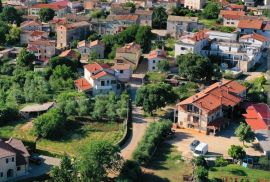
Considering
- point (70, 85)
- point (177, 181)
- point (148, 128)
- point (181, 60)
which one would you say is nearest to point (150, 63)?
point (181, 60)

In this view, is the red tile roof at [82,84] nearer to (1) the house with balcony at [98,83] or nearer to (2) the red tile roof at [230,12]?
(1) the house with balcony at [98,83]

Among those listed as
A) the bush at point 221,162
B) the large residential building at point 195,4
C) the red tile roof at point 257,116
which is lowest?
the bush at point 221,162

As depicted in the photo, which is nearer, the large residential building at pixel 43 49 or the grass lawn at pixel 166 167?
the grass lawn at pixel 166 167

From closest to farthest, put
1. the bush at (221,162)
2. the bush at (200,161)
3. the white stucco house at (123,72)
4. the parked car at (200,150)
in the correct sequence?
the bush at (200,161)
the bush at (221,162)
the parked car at (200,150)
the white stucco house at (123,72)

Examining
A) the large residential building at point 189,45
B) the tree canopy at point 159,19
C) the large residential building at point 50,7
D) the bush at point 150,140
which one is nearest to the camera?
the bush at point 150,140

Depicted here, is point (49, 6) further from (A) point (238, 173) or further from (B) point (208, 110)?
(A) point (238, 173)

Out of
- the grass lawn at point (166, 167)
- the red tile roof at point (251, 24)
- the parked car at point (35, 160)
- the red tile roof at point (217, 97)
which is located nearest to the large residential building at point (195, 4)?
the red tile roof at point (251, 24)

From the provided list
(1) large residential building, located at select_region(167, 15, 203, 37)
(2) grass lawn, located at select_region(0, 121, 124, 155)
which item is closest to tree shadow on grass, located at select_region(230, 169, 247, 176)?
(2) grass lawn, located at select_region(0, 121, 124, 155)

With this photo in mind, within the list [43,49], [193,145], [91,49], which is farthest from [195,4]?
[193,145]

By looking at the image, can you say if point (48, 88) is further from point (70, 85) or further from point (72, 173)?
point (72, 173)
